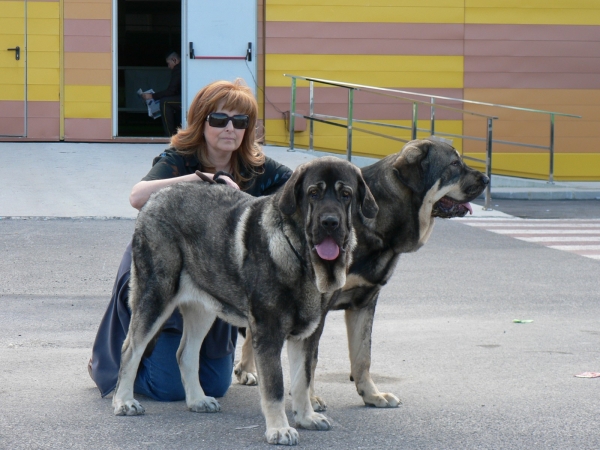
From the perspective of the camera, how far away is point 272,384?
4355 millimetres

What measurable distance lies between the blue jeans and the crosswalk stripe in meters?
6.43

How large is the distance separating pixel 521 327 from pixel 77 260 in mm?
4691

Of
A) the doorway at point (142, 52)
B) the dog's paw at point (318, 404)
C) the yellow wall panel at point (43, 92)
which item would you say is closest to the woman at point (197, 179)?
the dog's paw at point (318, 404)

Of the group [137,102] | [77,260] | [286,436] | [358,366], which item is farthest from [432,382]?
[137,102]

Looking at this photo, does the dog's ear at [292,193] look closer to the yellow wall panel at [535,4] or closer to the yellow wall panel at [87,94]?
the yellow wall panel at [87,94]

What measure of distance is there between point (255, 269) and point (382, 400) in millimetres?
1216

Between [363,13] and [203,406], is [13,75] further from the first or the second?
[203,406]

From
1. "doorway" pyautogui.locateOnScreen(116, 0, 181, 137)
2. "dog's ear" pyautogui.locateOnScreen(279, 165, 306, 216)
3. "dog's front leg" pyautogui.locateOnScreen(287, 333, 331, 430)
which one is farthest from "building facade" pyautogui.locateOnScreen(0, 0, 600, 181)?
"dog's ear" pyautogui.locateOnScreen(279, 165, 306, 216)

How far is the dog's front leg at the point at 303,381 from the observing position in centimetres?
458

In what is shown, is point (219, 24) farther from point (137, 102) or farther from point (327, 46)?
point (137, 102)

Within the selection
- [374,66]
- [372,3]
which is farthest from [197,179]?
[372,3]

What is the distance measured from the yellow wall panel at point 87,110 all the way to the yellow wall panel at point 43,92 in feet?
0.89

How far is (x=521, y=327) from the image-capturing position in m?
7.36

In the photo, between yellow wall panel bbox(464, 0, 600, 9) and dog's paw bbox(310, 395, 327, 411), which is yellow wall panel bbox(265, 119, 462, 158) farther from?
dog's paw bbox(310, 395, 327, 411)
